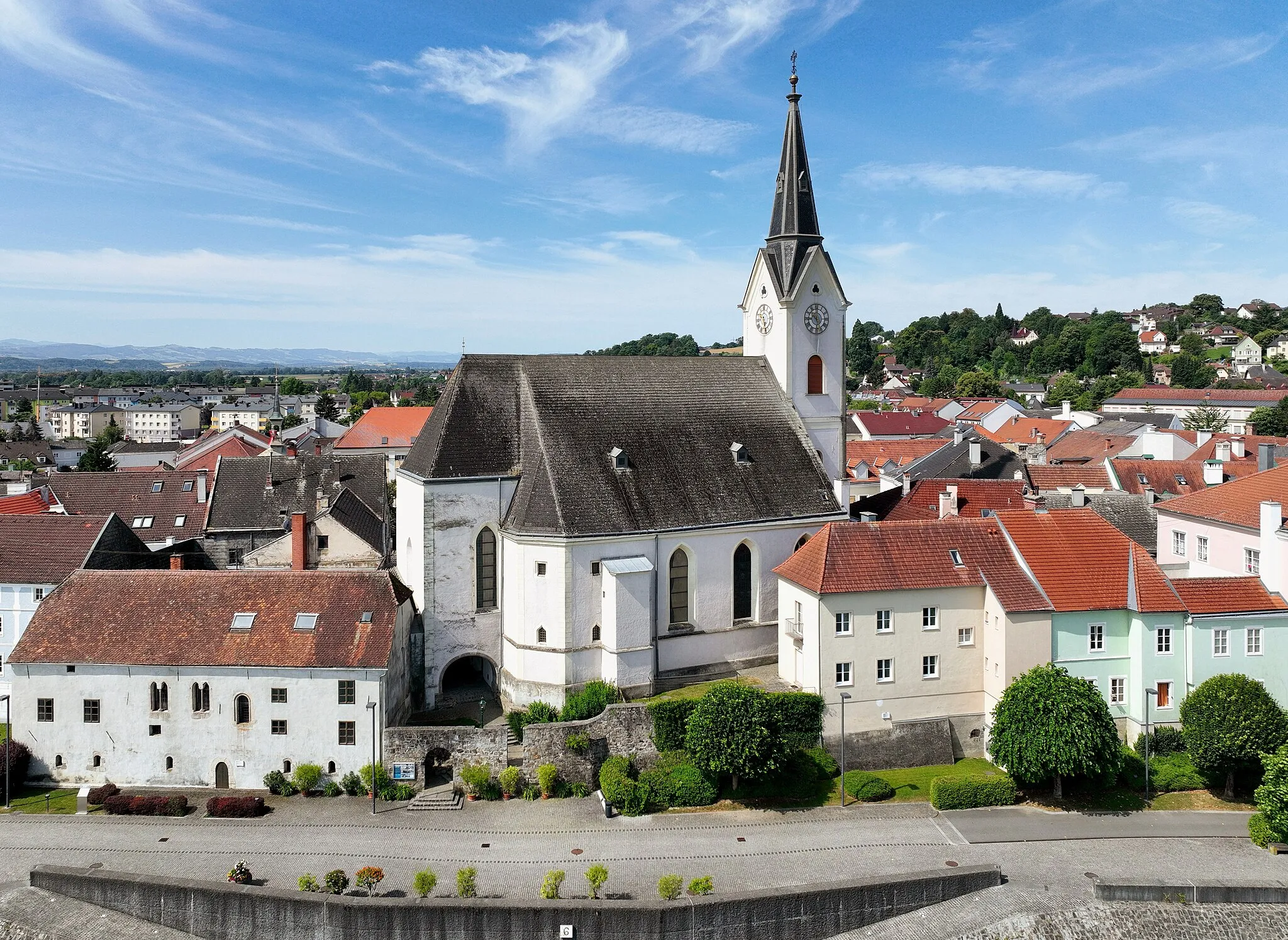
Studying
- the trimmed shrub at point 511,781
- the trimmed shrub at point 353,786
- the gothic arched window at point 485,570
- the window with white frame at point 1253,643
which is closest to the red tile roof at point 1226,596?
the window with white frame at point 1253,643

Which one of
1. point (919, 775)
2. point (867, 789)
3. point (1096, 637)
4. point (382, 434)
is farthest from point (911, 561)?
point (382, 434)

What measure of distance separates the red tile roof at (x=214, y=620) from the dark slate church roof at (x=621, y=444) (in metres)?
6.54

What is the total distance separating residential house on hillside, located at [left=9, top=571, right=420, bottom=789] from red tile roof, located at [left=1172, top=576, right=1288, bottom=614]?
3235 centimetres

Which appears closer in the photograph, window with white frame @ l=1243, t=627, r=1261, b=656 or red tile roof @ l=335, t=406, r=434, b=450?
window with white frame @ l=1243, t=627, r=1261, b=656

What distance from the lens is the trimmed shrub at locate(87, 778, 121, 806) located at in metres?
36.4

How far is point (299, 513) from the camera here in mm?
50719

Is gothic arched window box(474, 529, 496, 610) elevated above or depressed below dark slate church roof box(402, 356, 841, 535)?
below

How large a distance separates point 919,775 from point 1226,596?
14.7 metres

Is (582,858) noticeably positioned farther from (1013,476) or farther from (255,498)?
(1013,476)

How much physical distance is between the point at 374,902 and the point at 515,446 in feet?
68.1

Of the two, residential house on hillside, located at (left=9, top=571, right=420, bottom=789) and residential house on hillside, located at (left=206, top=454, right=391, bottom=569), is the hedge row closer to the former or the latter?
residential house on hillside, located at (left=9, top=571, right=420, bottom=789)

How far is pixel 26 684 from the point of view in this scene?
38.4m

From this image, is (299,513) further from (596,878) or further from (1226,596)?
(1226,596)

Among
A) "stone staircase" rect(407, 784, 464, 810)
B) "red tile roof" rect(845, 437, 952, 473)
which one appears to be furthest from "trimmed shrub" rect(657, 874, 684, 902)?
"red tile roof" rect(845, 437, 952, 473)
